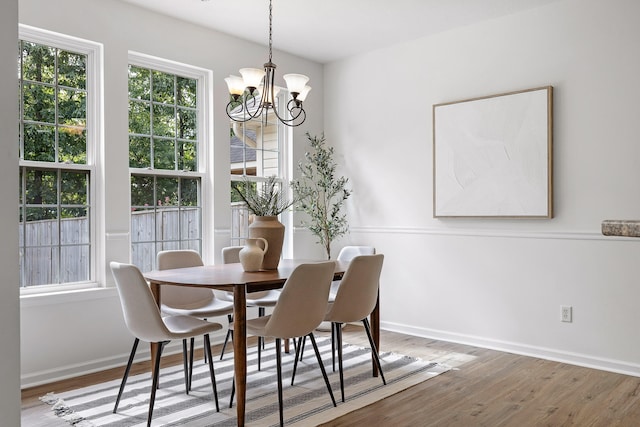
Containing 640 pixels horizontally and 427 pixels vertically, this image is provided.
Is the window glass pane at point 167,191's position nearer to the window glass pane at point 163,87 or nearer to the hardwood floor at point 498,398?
the window glass pane at point 163,87

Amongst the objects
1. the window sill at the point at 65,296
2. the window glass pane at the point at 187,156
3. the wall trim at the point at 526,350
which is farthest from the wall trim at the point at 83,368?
the wall trim at the point at 526,350

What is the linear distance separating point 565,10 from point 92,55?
141 inches

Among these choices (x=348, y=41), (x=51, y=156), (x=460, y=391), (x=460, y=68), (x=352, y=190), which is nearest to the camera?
(x=460, y=391)

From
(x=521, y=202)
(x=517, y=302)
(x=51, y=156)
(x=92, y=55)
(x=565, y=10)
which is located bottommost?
(x=517, y=302)

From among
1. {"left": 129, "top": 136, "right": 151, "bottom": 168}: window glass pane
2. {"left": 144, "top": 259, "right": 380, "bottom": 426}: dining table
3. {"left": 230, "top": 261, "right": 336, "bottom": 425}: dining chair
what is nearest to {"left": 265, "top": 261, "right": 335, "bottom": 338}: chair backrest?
{"left": 230, "top": 261, "right": 336, "bottom": 425}: dining chair

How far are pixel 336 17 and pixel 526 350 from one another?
311cm

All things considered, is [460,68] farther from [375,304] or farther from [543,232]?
[375,304]

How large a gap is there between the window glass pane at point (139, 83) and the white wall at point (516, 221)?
6.79 ft

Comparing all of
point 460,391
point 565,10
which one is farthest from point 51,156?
point 565,10

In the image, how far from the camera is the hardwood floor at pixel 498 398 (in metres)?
2.81

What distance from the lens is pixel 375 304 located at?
339 cm

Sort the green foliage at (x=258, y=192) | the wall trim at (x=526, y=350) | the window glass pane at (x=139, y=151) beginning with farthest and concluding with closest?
1. the green foliage at (x=258, y=192)
2. the window glass pane at (x=139, y=151)
3. the wall trim at (x=526, y=350)

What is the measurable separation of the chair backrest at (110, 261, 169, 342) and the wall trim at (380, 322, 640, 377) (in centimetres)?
220

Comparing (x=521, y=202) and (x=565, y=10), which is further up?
(x=565, y=10)
